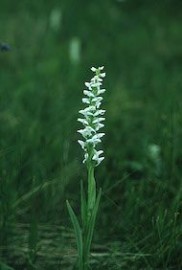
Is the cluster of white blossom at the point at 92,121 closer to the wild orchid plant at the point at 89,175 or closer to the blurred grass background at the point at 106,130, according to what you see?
the wild orchid plant at the point at 89,175

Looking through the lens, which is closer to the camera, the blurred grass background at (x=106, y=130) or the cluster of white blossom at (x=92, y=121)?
the cluster of white blossom at (x=92, y=121)

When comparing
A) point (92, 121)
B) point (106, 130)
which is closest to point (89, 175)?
point (92, 121)

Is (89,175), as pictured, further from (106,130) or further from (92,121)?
(106,130)

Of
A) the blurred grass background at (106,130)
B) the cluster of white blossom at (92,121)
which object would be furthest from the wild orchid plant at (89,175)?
the blurred grass background at (106,130)

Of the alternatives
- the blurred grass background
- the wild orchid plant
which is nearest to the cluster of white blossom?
the wild orchid plant

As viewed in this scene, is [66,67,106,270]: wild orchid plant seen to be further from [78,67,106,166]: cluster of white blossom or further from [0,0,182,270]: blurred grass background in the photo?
[0,0,182,270]: blurred grass background

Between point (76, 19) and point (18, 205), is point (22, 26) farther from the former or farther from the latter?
point (18, 205)

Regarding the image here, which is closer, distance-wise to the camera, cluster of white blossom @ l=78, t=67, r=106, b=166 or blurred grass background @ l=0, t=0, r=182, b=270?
cluster of white blossom @ l=78, t=67, r=106, b=166

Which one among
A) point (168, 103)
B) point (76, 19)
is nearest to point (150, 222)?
point (168, 103)
